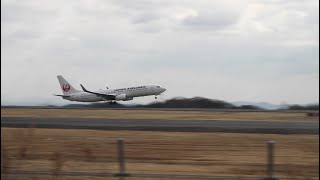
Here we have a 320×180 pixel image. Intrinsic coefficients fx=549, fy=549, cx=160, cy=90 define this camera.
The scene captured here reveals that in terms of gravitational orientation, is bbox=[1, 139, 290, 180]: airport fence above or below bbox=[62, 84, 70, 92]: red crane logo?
below

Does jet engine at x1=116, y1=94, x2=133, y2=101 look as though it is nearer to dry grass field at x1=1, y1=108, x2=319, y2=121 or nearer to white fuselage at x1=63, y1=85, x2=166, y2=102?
white fuselage at x1=63, y1=85, x2=166, y2=102

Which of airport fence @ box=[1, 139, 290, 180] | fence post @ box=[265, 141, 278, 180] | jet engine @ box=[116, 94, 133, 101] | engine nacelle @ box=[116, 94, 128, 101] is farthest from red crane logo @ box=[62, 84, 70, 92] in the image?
fence post @ box=[265, 141, 278, 180]

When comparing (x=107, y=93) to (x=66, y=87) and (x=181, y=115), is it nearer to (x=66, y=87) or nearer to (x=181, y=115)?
(x=66, y=87)

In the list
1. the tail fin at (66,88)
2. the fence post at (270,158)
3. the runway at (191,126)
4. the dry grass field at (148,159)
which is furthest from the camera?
the tail fin at (66,88)

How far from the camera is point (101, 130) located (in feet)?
95.0

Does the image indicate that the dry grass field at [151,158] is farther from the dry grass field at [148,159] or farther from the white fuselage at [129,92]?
the white fuselage at [129,92]

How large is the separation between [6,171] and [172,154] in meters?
6.77

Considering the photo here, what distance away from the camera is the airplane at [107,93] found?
73.4 m

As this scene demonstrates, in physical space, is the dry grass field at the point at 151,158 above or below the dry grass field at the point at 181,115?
below

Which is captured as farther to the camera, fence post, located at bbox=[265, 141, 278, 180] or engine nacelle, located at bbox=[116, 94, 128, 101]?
engine nacelle, located at bbox=[116, 94, 128, 101]

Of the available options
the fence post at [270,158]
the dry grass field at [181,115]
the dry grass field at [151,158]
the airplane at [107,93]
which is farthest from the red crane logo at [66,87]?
the fence post at [270,158]

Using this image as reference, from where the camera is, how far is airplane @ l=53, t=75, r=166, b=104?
241ft

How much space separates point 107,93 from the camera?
261 ft

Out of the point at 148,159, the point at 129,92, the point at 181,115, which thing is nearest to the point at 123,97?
the point at 129,92
